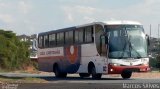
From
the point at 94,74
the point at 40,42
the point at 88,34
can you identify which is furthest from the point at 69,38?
the point at 40,42

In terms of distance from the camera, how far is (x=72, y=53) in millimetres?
35500

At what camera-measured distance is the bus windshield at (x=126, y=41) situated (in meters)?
30.7

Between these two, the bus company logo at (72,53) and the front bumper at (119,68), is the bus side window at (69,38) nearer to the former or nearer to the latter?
the bus company logo at (72,53)

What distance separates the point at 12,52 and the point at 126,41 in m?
39.1

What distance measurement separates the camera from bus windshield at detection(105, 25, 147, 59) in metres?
30.7

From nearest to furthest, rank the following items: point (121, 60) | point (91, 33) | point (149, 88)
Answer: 1. point (149, 88)
2. point (121, 60)
3. point (91, 33)

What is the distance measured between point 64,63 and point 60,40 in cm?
174

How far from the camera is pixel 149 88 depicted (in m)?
20.7

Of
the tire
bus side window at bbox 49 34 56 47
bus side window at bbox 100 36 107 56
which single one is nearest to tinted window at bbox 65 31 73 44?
bus side window at bbox 49 34 56 47

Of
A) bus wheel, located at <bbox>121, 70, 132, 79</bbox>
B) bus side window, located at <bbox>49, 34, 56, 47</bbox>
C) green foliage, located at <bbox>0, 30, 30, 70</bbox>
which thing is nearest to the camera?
bus wheel, located at <bbox>121, 70, 132, 79</bbox>

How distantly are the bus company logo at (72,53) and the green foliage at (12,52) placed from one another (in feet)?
101

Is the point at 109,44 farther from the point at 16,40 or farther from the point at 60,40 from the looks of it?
the point at 16,40

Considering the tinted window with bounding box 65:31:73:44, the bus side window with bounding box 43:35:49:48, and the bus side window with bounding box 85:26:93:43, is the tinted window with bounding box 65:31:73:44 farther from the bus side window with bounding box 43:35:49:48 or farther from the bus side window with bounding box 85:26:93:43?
the bus side window with bounding box 43:35:49:48

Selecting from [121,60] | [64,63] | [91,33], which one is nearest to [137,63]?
[121,60]
